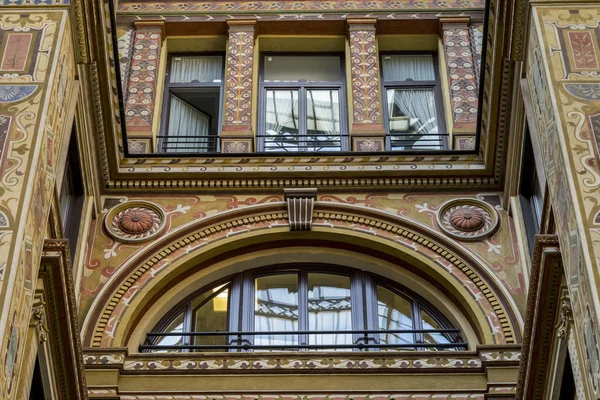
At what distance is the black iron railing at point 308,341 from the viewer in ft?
43.6

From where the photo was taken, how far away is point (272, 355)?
12914 mm

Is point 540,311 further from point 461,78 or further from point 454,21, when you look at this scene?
point 454,21

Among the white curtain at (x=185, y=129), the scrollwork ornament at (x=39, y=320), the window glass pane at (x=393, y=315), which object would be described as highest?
the white curtain at (x=185, y=129)

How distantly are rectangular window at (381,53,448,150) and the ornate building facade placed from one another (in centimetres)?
4

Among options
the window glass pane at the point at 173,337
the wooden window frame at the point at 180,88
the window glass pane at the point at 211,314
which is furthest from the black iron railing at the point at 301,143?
the window glass pane at the point at 173,337

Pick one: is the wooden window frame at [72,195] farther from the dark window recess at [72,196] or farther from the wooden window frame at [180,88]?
the wooden window frame at [180,88]

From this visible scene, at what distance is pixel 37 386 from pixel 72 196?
359cm

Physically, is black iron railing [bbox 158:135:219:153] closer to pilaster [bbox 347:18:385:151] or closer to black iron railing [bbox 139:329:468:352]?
pilaster [bbox 347:18:385:151]

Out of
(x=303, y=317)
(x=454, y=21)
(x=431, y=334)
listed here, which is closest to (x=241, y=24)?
(x=454, y=21)

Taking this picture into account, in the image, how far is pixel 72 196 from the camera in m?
14.0

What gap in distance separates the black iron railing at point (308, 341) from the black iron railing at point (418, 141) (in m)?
3.38

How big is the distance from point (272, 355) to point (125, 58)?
20.0 ft

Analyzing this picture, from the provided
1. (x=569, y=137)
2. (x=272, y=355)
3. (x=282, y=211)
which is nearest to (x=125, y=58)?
(x=282, y=211)

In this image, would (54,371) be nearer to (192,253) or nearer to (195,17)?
(192,253)
